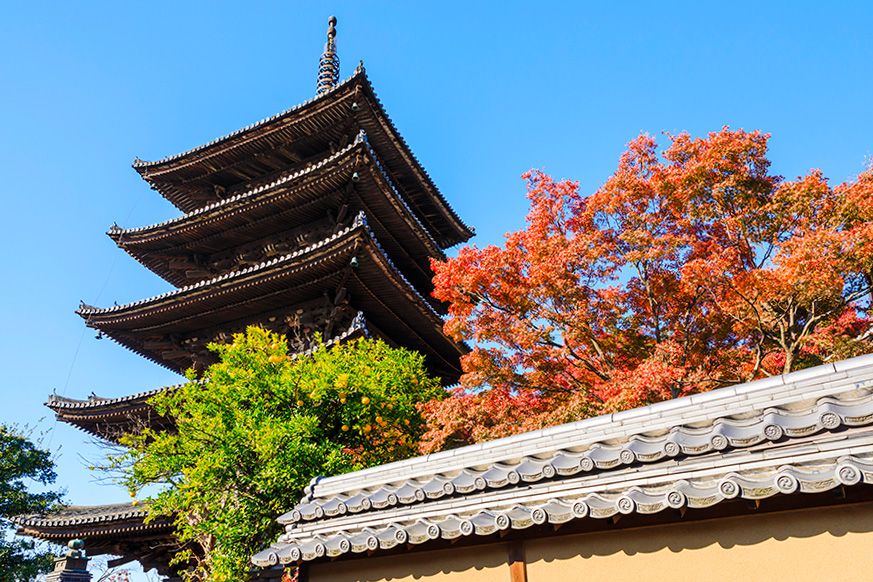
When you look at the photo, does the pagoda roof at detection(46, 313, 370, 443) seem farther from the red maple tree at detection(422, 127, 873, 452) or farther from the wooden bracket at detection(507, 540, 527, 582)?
the wooden bracket at detection(507, 540, 527, 582)

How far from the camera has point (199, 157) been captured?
18906 mm

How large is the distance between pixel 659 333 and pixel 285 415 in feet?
25.6

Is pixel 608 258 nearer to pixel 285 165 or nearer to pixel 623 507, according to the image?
pixel 623 507

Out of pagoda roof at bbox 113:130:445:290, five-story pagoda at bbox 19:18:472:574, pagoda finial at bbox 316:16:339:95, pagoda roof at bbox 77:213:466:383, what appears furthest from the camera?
pagoda finial at bbox 316:16:339:95

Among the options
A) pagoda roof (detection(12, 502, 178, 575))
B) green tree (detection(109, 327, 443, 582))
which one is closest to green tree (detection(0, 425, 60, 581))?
pagoda roof (detection(12, 502, 178, 575))

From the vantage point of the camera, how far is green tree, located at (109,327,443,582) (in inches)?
337

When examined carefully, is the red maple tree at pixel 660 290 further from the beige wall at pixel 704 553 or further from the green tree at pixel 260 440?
the beige wall at pixel 704 553

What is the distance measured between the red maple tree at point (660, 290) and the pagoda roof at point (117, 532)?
7947 mm

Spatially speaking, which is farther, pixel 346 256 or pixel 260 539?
pixel 346 256

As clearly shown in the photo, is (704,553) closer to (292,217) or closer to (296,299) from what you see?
(296,299)

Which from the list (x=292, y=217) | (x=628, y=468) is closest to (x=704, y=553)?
(x=628, y=468)

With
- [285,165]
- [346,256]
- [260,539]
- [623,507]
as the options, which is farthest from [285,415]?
[285,165]

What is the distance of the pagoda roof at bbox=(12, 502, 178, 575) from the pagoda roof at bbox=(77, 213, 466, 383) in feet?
16.4

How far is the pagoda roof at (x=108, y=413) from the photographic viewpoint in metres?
15.4
